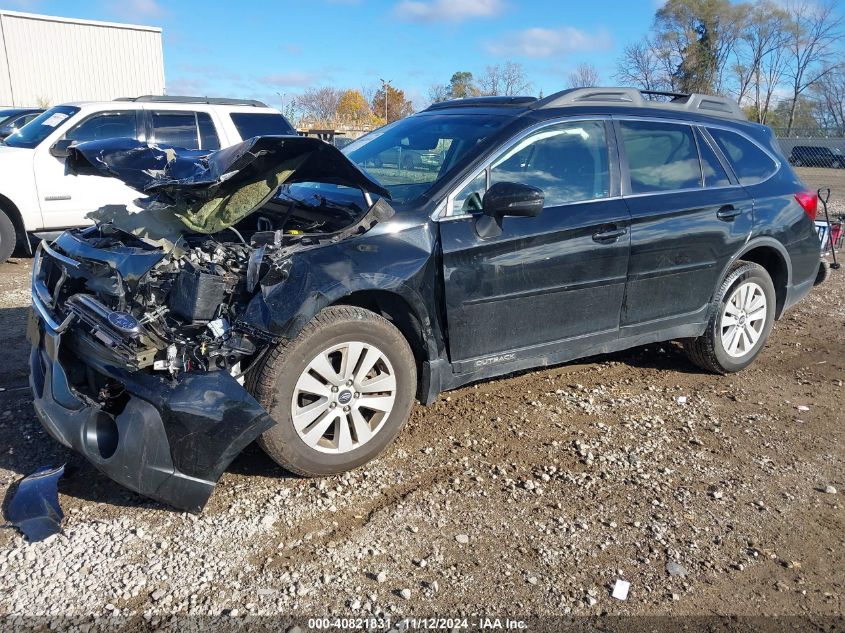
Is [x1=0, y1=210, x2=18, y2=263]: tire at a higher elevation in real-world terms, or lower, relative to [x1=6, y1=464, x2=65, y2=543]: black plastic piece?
higher

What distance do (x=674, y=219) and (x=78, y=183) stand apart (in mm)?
7170

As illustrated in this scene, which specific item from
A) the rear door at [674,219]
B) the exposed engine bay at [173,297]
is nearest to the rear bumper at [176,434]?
the exposed engine bay at [173,297]

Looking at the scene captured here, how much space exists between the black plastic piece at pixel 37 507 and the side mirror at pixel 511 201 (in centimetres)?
244

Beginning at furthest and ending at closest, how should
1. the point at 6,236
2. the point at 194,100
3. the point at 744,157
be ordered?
the point at 194,100 < the point at 6,236 < the point at 744,157

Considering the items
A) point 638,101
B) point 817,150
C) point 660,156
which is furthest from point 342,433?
point 817,150

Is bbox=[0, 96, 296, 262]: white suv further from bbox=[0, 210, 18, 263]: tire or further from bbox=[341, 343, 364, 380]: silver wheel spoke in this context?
bbox=[341, 343, 364, 380]: silver wheel spoke

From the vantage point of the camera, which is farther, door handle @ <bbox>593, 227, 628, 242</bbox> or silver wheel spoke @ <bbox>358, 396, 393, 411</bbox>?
door handle @ <bbox>593, 227, 628, 242</bbox>

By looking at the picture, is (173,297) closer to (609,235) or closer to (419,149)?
(419,149)

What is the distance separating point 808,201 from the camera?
17.4 ft

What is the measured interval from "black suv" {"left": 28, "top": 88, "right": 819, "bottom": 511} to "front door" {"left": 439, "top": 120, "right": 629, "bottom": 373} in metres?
0.01

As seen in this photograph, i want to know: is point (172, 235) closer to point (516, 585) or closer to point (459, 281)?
point (459, 281)

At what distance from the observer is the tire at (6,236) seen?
8.05m

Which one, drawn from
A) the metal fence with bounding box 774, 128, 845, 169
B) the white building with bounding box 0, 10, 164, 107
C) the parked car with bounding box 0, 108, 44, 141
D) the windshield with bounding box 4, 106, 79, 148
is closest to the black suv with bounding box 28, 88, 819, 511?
the windshield with bounding box 4, 106, 79, 148

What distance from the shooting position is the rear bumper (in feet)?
9.73
